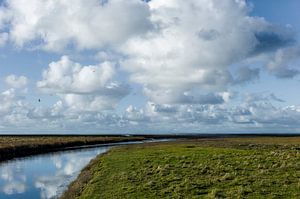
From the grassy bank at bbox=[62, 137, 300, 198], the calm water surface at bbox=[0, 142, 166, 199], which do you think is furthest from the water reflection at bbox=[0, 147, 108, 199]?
the grassy bank at bbox=[62, 137, 300, 198]

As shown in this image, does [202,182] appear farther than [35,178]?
No

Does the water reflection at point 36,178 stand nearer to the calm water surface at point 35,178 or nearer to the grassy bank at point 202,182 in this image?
the calm water surface at point 35,178

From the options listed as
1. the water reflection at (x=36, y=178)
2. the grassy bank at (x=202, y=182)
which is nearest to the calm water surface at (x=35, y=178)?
the water reflection at (x=36, y=178)

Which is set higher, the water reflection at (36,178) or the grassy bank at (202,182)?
the grassy bank at (202,182)

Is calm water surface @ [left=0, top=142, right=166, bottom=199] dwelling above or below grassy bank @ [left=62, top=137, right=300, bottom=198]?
below

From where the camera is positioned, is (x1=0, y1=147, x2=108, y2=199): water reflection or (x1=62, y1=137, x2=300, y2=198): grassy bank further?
(x1=0, y1=147, x2=108, y2=199): water reflection

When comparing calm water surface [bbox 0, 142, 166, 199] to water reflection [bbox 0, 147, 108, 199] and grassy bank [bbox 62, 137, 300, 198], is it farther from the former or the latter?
grassy bank [bbox 62, 137, 300, 198]

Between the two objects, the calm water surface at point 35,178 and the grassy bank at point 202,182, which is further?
the calm water surface at point 35,178

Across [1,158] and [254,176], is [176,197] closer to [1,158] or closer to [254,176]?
[254,176]

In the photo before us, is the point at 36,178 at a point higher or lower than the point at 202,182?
lower

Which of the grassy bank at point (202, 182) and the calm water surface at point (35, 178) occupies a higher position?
the grassy bank at point (202, 182)

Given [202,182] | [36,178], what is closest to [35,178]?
[36,178]

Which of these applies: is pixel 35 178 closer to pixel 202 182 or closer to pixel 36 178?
pixel 36 178

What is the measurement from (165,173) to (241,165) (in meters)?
7.48
